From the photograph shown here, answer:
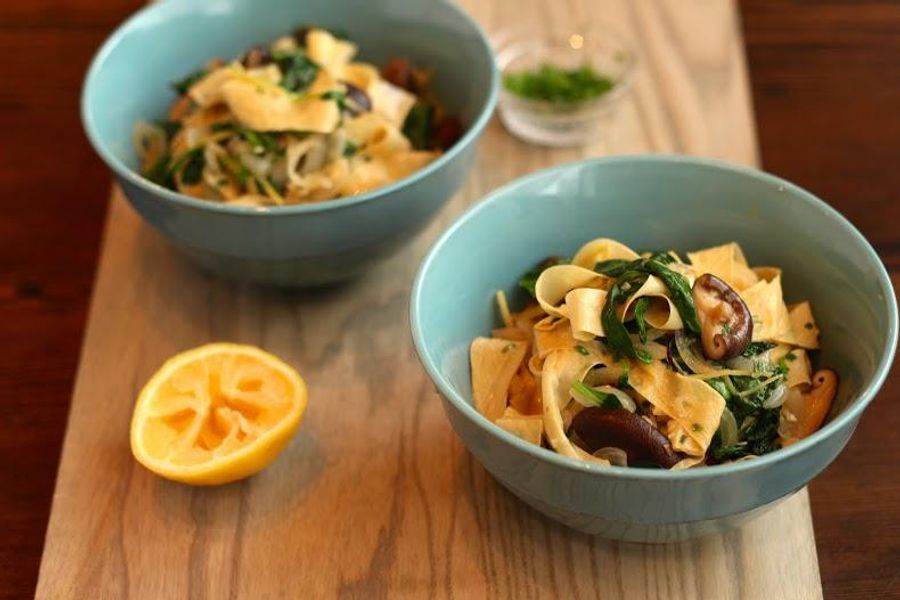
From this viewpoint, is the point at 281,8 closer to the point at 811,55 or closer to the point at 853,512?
the point at 811,55

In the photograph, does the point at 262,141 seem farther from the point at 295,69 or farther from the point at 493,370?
the point at 493,370

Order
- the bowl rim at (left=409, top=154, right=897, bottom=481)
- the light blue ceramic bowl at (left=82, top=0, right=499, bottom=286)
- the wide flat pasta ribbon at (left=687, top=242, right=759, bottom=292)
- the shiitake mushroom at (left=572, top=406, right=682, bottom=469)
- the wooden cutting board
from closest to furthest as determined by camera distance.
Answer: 1. the bowl rim at (left=409, top=154, right=897, bottom=481)
2. the shiitake mushroom at (left=572, top=406, right=682, bottom=469)
3. the wooden cutting board
4. the wide flat pasta ribbon at (left=687, top=242, right=759, bottom=292)
5. the light blue ceramic bowl at (left=82, top=0, right=499, bottom=286)

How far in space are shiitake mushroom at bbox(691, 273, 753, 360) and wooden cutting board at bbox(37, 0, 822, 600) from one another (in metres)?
0.24

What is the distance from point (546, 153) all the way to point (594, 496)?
0.93 meters

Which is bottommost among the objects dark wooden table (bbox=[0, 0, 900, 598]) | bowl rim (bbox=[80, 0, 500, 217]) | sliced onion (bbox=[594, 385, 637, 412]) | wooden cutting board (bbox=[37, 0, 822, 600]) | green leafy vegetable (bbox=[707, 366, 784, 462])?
dark wooden table (bbox=[0, 0, 900, 598])

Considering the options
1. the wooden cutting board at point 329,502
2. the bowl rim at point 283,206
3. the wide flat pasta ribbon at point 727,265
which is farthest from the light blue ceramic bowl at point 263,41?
the wide flat pasta ribbon at point 727,265

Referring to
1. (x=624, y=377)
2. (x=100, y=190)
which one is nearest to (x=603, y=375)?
(x=624, y=377)

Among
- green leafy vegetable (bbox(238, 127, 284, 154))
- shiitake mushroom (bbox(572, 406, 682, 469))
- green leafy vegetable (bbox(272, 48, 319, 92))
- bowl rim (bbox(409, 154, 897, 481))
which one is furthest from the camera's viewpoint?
green leafy vegetable (bbox(272, 48, 319, 92))

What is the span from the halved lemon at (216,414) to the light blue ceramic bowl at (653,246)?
254mm

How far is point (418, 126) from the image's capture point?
1.97 metres

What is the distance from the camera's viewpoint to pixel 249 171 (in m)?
1.83

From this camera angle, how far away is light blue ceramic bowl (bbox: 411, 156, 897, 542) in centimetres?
129

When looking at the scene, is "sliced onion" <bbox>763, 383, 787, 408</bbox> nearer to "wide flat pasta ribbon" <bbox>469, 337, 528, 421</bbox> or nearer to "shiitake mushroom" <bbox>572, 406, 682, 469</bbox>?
"shiitake mushroom" <bbox>572, 406, 682, 469</bbox>

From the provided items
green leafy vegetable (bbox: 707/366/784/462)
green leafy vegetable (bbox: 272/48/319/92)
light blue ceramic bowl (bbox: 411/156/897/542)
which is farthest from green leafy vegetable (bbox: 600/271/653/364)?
green leafy vegetable (bbox: 272/48/319/92)
